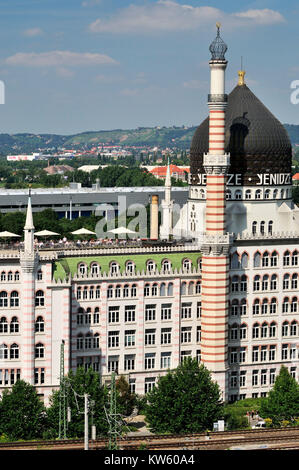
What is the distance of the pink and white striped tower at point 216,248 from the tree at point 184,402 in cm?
863

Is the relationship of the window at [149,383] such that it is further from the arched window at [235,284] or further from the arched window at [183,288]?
the arched window at [235,284]

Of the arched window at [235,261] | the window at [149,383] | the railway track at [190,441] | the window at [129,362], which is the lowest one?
the railway track at [190,441]

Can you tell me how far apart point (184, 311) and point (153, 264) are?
6.98m

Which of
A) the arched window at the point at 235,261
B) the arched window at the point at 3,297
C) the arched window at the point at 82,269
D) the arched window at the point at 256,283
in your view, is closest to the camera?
the arched window at the point at 3,297

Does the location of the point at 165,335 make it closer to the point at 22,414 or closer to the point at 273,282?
the point at 273,282

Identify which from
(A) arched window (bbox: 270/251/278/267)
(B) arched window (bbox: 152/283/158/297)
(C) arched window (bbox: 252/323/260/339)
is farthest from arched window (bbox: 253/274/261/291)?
(B) arched window (bbox: 152/283/158/297)

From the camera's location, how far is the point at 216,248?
126 meters

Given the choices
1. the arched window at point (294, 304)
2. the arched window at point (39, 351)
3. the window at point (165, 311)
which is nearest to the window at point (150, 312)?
the window at point (165, 311)

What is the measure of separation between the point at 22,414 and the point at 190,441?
17.4 metres

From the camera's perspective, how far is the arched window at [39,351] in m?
121

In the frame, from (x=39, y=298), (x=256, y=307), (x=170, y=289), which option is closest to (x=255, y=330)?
(x=256, y=307)

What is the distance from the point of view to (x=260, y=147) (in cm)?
13238
